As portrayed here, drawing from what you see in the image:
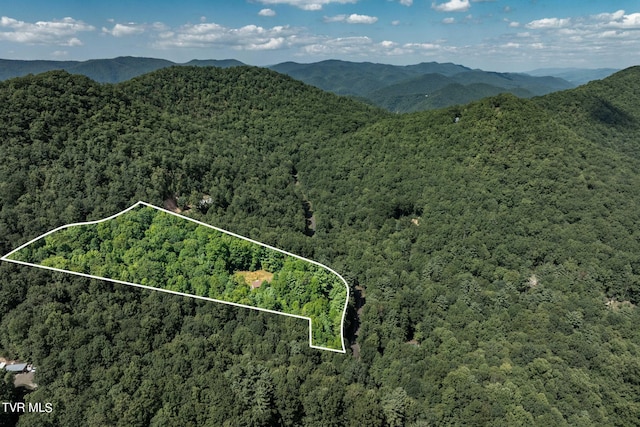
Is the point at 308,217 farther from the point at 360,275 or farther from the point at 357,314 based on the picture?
the point at 357,314

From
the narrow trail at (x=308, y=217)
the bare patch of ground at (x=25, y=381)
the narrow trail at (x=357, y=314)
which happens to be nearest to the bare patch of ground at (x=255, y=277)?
the bare patch of ground at (x=25, y=381)

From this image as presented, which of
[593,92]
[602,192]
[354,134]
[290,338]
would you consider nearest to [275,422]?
[290,338]

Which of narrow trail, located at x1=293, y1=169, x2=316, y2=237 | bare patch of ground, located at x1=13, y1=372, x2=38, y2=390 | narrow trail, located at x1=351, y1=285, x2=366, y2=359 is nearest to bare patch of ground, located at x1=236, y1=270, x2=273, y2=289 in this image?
bare patch of ground, located at x1=13, y1=372, x2=38, y2=390

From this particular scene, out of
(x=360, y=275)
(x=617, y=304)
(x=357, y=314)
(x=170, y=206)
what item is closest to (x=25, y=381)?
(x=170, y=206)

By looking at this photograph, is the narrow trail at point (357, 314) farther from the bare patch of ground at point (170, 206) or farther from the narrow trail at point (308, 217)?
the bare patch of ground at point (170, 206)

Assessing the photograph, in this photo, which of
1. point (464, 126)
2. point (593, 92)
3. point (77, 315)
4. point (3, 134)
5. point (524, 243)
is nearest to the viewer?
point (77, 315)

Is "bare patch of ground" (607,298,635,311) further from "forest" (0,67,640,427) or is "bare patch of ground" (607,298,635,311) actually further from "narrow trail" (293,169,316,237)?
"narrow trail" (293,169,316,237)

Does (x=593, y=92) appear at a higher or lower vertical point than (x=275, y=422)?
higher

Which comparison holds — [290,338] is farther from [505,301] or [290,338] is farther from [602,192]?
[602,192]
